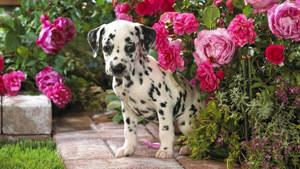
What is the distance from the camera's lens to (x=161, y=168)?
2566 mm

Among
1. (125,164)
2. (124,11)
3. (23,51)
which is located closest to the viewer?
(125,164)

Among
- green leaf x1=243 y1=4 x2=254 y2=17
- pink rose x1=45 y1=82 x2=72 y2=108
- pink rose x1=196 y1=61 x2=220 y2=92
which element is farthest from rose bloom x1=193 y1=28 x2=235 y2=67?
pink rose x1=45 y1=82 x2=72 y2=108

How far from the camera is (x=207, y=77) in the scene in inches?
103

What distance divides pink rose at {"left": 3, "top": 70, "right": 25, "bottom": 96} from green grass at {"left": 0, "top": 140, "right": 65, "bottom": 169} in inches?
24.6

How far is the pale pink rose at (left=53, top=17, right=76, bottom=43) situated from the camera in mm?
4051

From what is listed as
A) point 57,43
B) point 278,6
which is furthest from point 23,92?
point 278,6

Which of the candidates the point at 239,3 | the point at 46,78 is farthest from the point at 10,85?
the point at 239,3

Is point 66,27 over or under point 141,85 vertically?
over

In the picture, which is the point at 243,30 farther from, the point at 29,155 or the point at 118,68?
the point at 29,155

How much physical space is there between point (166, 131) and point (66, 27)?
1.88 m

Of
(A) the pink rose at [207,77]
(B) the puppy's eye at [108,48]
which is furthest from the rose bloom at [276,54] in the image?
(B) the puppy's eye at [108,48]

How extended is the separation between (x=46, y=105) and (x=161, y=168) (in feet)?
4.90

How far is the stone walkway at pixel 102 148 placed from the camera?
265 cm

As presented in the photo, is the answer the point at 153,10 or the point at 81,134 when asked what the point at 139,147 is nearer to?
the point at 81,134
